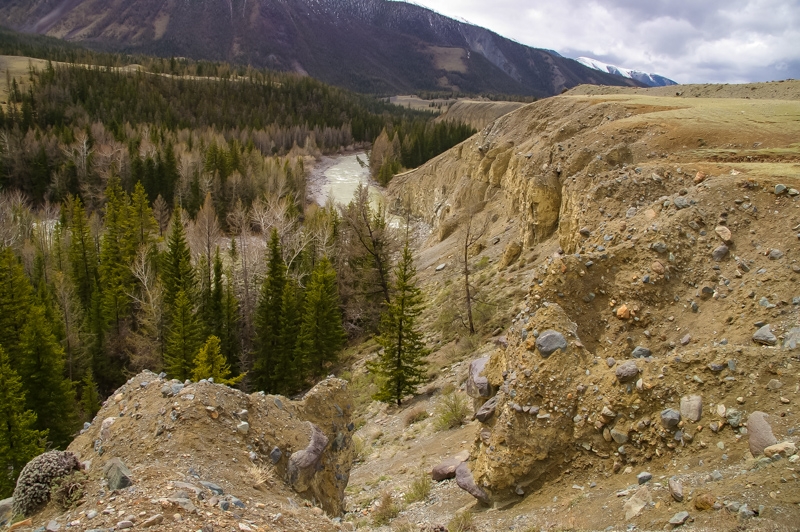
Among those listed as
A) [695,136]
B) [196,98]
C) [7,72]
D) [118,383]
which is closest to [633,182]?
[695,136]

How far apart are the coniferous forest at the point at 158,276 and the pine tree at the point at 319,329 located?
9 cm

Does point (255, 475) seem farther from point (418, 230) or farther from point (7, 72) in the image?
point (7, 72)

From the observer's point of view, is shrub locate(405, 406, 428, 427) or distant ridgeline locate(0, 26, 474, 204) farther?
distant ridgeline locate(0, 26, 474, 204)

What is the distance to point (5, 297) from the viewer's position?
29.7 metres

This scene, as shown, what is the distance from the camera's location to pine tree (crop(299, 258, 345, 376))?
3094 cm

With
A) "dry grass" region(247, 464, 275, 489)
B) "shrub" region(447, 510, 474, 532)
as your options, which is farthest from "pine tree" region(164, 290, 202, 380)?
"shrub" region(447, 510, 474, 532)

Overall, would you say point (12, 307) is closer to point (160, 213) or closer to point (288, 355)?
point (288, 355)

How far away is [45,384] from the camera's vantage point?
2614 centimetres

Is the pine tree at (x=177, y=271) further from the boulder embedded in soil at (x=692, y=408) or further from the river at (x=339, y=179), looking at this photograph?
the river at (x=339, y=179)

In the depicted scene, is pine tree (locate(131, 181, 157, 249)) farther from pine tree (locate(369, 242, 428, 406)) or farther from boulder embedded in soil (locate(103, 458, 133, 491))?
boulder embedded in soil (locate(103, 458, 133, 491))

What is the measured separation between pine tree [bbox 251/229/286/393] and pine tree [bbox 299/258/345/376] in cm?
192

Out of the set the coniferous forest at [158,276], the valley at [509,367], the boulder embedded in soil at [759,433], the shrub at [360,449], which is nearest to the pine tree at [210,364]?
the coniferous forest at [158,276]

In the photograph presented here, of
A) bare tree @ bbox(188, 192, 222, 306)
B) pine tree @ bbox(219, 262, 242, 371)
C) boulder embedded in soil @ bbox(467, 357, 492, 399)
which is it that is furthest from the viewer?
bare tree @ bbox(188, 192, 222, 306)

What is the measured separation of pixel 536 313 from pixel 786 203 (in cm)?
607
